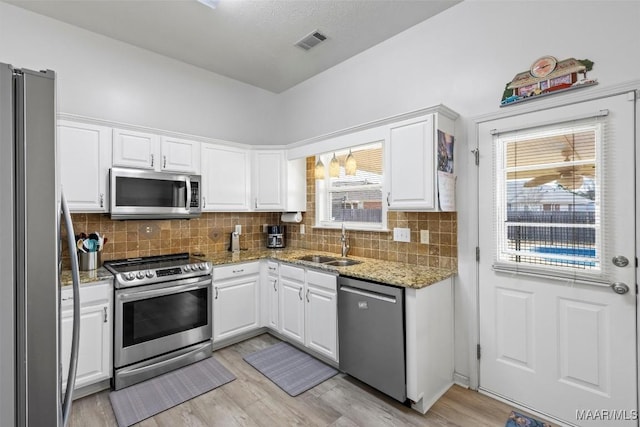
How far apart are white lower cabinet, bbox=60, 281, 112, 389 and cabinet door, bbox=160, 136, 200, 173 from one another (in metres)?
1.23

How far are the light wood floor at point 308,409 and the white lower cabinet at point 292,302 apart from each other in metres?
0.61

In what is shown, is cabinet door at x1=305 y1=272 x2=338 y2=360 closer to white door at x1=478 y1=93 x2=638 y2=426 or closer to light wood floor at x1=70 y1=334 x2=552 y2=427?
light wood floor at x1=70 y1=334 x2=552 y2=427

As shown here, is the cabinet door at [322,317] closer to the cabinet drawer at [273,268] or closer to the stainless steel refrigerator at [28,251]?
the cabinet drawer at [273,268]

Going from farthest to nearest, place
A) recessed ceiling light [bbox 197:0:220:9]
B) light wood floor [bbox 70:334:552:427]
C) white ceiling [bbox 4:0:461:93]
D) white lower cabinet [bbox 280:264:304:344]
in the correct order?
white lower cabinet [bbox 280:264:304:344] → white ceiling [bbox 4:0:461:93] → recessed ceiling light [bbox 197:0:220:9] → light wood floor [bbox 70:334:552:427]

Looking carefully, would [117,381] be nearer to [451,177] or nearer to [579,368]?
[451,177]

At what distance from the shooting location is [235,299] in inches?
127

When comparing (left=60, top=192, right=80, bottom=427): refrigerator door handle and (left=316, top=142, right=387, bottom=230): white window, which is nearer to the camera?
(left=60, top=192, right=80, bottom=427): refrigerator door handle

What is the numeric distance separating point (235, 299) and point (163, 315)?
706 mm

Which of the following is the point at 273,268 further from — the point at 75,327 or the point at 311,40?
the point at 311,40

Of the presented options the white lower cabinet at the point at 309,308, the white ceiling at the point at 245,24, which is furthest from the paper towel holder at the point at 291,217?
the white ceiling at the point at 245,24

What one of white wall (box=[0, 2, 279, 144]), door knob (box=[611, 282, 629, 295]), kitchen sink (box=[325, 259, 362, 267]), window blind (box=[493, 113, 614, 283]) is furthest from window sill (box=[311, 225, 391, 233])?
door knob (box=[611, 282, 629, 295])

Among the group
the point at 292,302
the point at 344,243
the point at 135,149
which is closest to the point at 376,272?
the point at 344,243

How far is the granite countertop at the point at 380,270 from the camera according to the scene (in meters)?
→ 2.25

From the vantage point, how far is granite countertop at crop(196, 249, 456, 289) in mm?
2254
